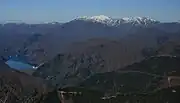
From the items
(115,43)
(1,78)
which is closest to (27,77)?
(1,78)

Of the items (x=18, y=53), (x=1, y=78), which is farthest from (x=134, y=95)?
(x=18, y=53)

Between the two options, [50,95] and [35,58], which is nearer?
[50,95]

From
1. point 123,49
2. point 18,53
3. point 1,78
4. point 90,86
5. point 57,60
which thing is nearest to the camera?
point 1,78

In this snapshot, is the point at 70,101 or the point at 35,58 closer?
the point at 70,101

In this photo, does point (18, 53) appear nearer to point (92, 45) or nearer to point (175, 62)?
point (92, 45)

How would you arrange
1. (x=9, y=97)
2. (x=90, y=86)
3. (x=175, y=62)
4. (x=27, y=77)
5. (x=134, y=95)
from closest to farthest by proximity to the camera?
(x=9, y=97) < (x=134, y=95) < (x=90, y=86) < (x=27, y=77) < (x=175, y=62)

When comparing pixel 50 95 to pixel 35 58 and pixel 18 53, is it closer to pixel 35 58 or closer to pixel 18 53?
pixel 35 58

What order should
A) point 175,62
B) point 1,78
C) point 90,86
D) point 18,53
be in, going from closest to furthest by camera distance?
1. point 1,78
2. point 90,86
3. point 175,62
4. point 18,53

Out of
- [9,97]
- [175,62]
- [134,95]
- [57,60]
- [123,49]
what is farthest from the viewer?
[123,49]

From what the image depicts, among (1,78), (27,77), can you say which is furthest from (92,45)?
(1,78)
